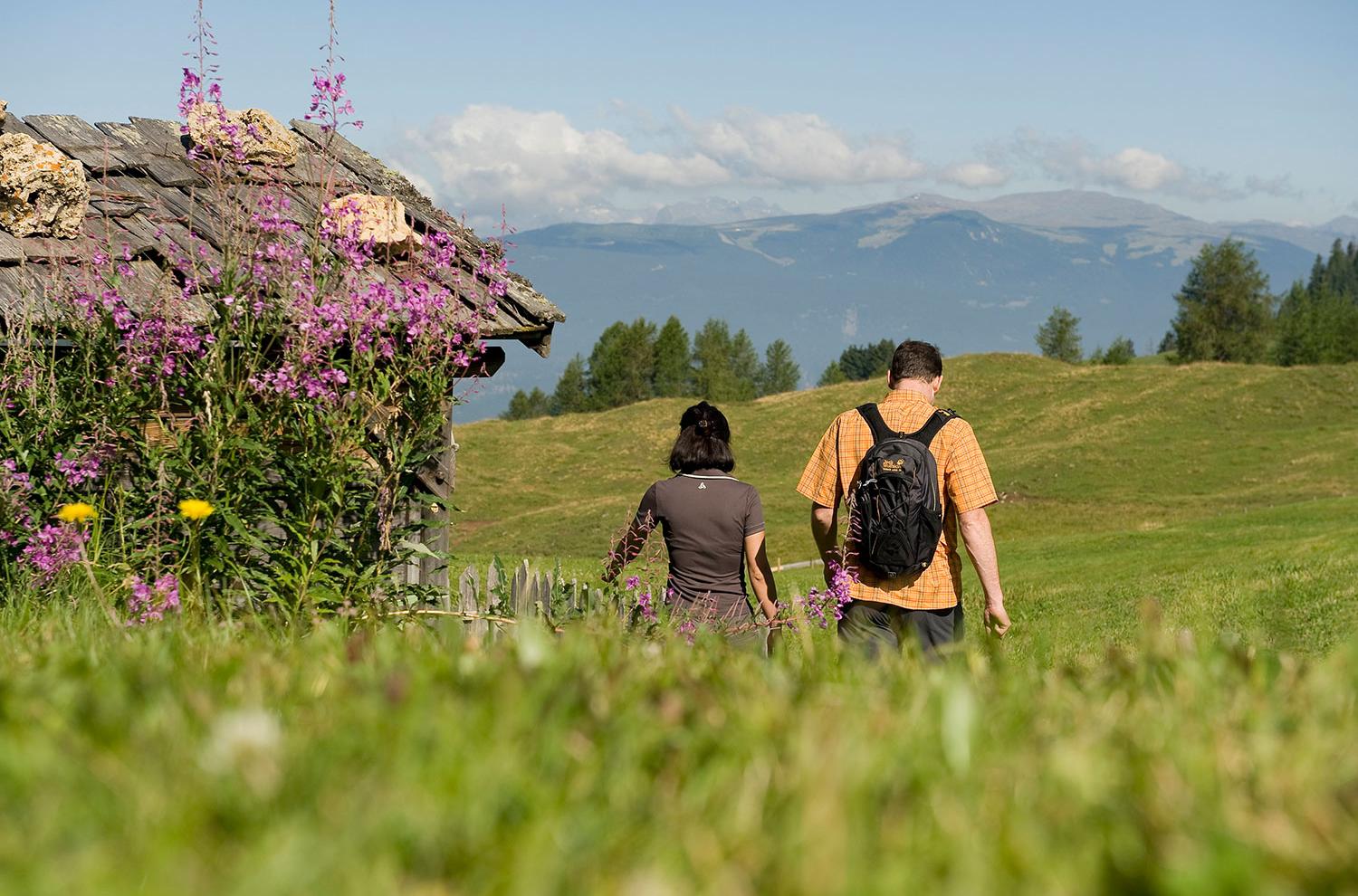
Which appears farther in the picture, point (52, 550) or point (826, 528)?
point (826, 528)

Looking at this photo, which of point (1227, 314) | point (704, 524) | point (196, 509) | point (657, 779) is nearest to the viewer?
point (657, 779)

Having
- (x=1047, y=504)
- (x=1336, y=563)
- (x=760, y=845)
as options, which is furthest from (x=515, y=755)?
(x=1047, y=504)

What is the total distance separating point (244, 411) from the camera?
5.86m

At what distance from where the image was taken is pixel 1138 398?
213ft

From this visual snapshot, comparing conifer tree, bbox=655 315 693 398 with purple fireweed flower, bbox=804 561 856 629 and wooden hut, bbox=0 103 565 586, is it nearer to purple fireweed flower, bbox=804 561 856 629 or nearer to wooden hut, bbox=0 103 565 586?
wooden hut, bbox=0 103 565 586

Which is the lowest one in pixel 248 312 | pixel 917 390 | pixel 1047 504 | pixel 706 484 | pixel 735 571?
pixel 1047 504

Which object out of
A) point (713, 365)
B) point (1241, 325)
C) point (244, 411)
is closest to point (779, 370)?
point (713, 365)

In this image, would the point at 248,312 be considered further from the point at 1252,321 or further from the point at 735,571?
the point at 1252,321

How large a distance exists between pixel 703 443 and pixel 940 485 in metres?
1.67

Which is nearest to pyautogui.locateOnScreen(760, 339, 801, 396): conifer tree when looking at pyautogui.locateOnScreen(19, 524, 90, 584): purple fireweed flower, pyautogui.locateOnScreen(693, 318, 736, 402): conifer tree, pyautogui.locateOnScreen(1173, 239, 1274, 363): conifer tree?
pyautogui.locateOnScreen(693, 318, 736, 402): conifer tree

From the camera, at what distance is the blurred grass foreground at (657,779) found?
4.89ft

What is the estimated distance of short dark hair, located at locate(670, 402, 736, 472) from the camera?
779 centimetres

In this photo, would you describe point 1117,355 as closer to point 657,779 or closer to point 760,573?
point 760,573

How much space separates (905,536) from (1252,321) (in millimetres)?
104440
